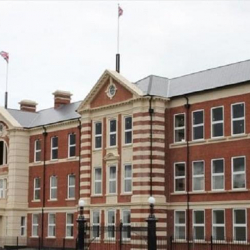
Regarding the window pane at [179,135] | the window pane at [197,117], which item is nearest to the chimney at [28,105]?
the window pane at [179,135]

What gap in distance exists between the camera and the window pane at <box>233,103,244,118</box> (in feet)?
139

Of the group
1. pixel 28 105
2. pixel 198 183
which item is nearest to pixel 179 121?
pixel 198 183

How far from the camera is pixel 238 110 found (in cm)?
4244

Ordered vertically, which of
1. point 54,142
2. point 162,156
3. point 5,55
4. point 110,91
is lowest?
point 162,156

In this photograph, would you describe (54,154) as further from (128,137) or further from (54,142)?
(128,137)

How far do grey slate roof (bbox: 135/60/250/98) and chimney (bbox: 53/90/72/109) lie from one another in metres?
15.1

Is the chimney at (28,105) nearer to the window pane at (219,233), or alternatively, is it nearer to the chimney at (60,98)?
the chimney at (60,98)

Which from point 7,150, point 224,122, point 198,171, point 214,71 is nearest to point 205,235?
point 198,171

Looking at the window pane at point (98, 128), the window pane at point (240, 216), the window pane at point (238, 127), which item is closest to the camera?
the window pane at point (240, 216)

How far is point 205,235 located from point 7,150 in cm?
2481

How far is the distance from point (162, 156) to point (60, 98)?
2038 cm

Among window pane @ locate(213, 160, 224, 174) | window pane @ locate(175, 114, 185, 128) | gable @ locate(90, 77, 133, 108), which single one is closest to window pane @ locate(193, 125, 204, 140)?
window pane @ locate(175, 114, 185, 128)

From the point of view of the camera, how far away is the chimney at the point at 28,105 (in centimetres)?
6806

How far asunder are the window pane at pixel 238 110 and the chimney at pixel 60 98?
2478 centimetres
